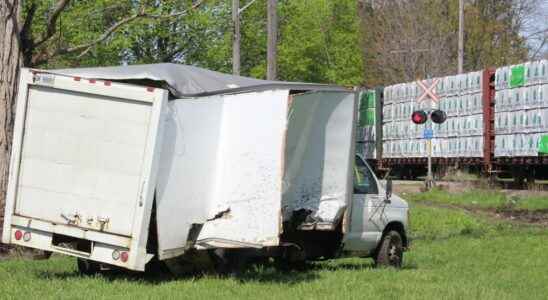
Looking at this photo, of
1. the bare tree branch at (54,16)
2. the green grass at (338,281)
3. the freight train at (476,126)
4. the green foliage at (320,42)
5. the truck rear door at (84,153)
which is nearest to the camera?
the green grass at (338,281)

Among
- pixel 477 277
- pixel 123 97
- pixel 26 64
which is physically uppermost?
pixel 26 64

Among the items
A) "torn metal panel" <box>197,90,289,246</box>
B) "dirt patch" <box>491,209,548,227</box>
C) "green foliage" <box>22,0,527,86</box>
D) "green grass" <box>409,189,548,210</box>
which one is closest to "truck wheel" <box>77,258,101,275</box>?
"torn metal panel" <box>197,90,289,246</box>

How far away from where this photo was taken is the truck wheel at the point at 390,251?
572 inches

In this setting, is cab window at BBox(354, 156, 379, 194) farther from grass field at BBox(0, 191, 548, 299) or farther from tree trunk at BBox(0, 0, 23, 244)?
tree trunk at BBox(0, 0, 23, 244)

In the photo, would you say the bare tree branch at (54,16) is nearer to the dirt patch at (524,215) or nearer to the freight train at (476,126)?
the dirt patch at (524,215)

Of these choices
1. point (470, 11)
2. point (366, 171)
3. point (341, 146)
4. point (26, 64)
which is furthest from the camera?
point (470, 11)

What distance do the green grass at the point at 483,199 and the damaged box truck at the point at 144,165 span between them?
14.6 m

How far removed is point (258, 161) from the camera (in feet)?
38.3

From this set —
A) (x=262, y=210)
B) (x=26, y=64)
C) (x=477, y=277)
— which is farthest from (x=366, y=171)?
(x=26, y=64)

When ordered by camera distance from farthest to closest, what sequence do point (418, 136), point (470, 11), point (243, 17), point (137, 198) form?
point (470, 11)
point (243, 17)
point (418, 136)
point (137, 198)

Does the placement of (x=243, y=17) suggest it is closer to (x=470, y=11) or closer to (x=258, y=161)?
(x=470, y=11)

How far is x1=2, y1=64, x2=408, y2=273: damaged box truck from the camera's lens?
1134 centimetres

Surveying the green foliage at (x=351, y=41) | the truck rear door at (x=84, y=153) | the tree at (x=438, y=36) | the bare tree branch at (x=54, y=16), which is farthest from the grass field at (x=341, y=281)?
the tree at (x=438, y=36)

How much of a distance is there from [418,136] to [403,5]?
22506 mm
